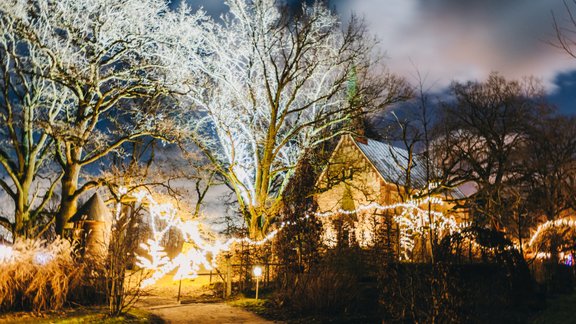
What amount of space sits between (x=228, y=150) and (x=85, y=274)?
11323 mm

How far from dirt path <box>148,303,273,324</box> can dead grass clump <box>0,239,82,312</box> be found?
227 cm

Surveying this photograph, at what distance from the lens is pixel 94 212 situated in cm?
1777

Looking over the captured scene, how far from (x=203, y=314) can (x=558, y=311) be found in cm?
938

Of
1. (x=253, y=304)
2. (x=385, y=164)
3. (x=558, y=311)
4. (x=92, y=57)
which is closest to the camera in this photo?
(x=558, y=311)

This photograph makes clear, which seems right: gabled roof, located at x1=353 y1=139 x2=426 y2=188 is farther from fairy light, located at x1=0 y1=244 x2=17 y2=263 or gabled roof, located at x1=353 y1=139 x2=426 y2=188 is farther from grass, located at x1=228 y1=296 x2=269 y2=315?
fairy light, located at x1=0 y1=244 x2=17 y2=263

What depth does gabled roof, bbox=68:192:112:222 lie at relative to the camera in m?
17.5

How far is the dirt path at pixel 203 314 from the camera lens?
971 cm

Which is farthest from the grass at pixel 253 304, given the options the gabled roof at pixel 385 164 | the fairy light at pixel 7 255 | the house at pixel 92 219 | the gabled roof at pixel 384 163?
the gabled roof at pixel 385 164

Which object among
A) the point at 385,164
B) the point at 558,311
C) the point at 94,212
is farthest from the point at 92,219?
the point at 385,164

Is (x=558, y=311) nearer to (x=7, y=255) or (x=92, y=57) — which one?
(x=7, y=255)

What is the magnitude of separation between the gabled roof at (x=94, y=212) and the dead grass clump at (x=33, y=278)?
305 inches

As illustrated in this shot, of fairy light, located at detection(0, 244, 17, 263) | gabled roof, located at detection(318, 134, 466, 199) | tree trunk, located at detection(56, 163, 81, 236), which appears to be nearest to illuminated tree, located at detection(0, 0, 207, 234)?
tree trunk, located at detection(56, 163, 81, 236)

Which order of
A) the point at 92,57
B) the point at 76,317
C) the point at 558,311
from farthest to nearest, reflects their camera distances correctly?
1. the point at 92,57
2. the point at 558,311
3. the point at 76,317

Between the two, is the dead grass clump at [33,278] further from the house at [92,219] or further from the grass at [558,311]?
the grass at [558,311]
